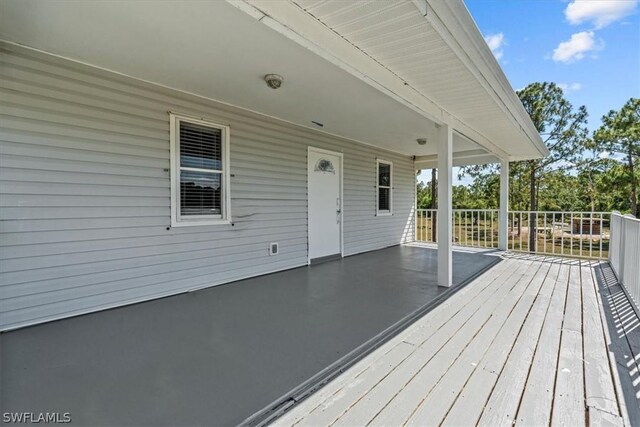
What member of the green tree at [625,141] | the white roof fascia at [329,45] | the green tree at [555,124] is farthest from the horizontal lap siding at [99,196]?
the green tree at [625,141]

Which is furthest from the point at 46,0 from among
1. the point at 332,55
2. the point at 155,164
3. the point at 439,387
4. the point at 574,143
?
the point at 574,143

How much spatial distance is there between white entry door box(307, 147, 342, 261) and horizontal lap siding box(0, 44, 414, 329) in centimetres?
107

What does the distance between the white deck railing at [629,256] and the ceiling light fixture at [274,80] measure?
409 cm

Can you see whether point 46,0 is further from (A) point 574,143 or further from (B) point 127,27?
(A) point 574,143

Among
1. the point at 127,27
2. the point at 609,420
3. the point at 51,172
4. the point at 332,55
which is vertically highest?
the point at 127,27

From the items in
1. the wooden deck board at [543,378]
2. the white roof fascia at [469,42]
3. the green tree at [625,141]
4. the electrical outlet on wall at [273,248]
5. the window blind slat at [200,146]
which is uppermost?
the green tree at [625,141]

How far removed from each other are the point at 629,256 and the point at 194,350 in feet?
16.2

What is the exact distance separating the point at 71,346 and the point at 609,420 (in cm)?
353

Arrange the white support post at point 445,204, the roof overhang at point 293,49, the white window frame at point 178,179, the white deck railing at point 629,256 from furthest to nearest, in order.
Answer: the white support post at point 445,204 < the white window frame at point 178,179 < the white deck railing at point 629,256 < the roof overhang at point 293,49

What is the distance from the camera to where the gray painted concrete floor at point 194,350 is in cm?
168

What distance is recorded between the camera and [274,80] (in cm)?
315

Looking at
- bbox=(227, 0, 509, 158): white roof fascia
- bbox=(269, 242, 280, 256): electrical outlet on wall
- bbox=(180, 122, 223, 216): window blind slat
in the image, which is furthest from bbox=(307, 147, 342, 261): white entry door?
bbox=(227, 0, 509, 158): white roof fascia

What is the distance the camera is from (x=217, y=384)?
6.12 ft

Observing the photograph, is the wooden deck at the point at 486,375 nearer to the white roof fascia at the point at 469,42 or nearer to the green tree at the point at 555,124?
the white roof fascia at the point at 469,42
